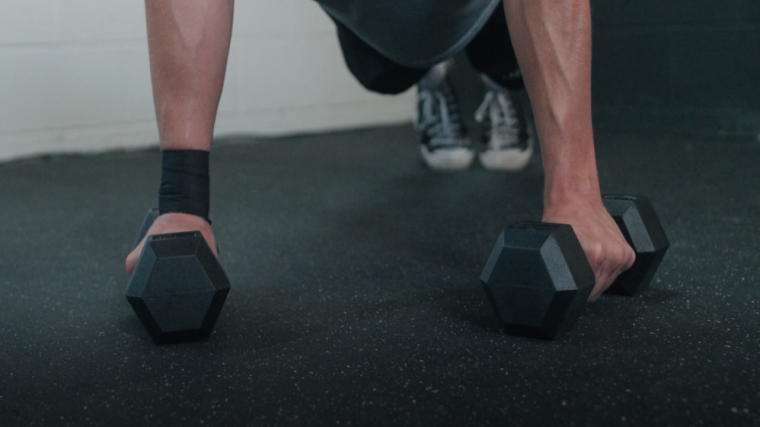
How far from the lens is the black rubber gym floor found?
60cm

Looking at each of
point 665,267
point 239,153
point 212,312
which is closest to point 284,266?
point 212,312

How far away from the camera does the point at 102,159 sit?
243cm

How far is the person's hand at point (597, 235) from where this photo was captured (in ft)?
2.48

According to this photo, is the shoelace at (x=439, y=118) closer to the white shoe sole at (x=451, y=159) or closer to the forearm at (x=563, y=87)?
the white shoe sole at (x=451, y=159)

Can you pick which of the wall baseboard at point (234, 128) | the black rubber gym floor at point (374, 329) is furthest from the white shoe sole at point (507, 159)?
the wall baseboard at point (234, 128)

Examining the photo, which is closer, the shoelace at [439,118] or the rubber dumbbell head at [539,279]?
the rubber dumbbell head at [539,279]

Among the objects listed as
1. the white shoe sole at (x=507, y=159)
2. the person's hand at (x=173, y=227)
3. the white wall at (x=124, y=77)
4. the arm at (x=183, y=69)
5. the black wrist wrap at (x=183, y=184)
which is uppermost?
the arm at (x=183, y=69)

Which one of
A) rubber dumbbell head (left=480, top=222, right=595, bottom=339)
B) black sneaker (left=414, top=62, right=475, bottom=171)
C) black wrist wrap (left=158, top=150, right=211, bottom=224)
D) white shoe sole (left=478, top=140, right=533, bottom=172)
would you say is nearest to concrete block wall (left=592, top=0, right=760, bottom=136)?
white shoe sole (left=478, top=140, right=533, bottom=172)

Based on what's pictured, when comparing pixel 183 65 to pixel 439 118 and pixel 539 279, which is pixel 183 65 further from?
pixel 439 118

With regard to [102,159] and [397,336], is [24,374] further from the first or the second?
[102,159]

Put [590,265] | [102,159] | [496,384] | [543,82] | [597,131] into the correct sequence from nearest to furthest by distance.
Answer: [496,384] → [590,265] → [543,82] → [102,159] → [597,131]

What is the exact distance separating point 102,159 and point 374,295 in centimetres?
180

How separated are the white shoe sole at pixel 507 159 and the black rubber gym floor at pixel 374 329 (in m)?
0.28

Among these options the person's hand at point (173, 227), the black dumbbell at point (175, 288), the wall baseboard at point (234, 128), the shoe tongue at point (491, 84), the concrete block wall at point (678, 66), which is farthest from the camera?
the wall baseboard at point (234, 128)
